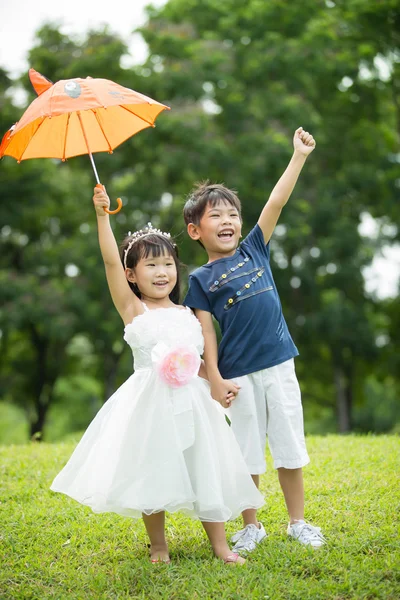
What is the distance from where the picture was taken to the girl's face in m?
3.64

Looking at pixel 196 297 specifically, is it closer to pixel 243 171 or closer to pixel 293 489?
pixel 293 489

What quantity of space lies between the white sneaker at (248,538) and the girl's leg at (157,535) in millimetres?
403

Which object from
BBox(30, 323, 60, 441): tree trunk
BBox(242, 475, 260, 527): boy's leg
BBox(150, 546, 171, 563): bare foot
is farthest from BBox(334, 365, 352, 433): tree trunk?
BBox(150, 546, 171, 563): bare foot

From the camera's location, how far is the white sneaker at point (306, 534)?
3588 mm

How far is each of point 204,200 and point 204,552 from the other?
6.32 ft

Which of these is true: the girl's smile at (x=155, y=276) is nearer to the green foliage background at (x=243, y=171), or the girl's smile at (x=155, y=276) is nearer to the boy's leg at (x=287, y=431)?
the boy's leg at (x=287, y=431)

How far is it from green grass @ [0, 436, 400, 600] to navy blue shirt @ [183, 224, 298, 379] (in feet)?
3.30

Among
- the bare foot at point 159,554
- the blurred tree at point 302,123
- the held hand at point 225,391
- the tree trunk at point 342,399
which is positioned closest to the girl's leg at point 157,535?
the bare foot at point 159,554

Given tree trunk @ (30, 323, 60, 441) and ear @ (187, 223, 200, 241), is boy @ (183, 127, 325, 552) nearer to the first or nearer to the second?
ear @ (187, 223, 200, 241)

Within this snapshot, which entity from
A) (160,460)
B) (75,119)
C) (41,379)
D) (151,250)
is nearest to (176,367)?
(160,460)

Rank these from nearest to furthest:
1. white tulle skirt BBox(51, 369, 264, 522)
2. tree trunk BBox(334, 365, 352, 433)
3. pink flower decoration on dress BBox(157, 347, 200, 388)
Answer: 1. white tulle skirt BBox(51, 369, 264, 522)
2. pink flower decoration on dress BBox(157, 347, 200, 388)
3. tree trunk BBox(334, 365, 352, 433)

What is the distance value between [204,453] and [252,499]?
381 mm

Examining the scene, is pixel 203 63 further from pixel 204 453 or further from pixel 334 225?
pixel 204 453

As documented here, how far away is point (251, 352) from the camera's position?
363 cm
